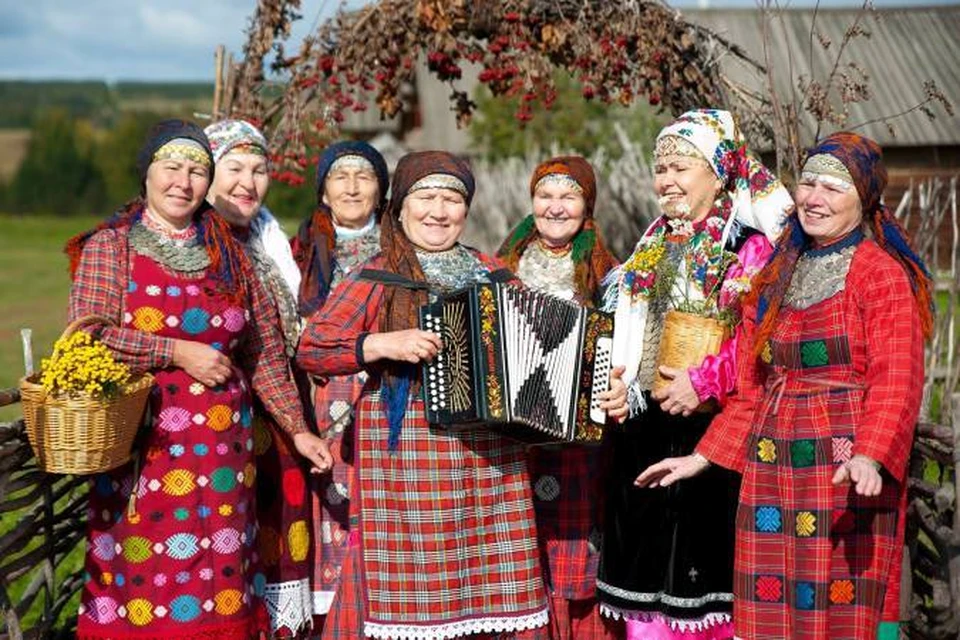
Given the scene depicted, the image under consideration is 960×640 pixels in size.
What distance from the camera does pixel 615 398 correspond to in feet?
14.2

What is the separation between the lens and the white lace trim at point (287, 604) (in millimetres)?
4992

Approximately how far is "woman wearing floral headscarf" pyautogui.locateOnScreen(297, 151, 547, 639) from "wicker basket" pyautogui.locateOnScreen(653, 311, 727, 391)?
0.61 meters

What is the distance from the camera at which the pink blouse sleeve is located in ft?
14.1

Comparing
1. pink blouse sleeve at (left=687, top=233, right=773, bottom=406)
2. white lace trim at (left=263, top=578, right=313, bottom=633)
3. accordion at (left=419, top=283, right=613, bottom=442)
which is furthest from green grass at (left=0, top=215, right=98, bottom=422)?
pink blouse sleeve at (left=687, top=233, right=773, bottom=406)

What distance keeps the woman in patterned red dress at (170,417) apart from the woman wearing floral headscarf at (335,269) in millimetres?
618

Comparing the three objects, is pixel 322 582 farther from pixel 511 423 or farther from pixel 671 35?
pixel 671 35

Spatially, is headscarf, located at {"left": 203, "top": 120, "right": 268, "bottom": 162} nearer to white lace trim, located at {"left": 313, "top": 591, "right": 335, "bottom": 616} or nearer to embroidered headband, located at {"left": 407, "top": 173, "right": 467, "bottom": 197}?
embroidered headband, located at {"left": 407, "top": 173, "right": 467, "bottom": 197}

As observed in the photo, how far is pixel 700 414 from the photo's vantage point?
15.1 feet

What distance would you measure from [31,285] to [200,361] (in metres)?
21.6

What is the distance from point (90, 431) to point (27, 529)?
4.04 ft

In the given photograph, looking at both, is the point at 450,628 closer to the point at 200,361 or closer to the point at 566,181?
the point at 200,361

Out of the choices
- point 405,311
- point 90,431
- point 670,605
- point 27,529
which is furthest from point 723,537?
point 27,529

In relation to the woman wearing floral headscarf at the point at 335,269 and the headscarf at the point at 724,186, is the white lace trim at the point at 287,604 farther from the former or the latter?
the headscarf at the point at 724,186

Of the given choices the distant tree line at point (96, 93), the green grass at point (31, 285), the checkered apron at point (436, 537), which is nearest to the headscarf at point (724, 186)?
the checkered apron at point (436, 537)
